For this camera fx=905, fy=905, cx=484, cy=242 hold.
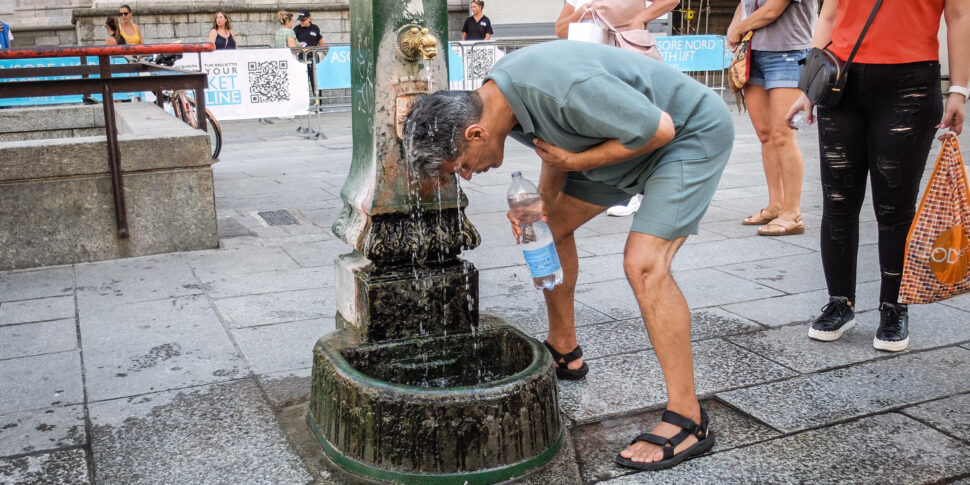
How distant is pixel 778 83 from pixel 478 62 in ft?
26.8

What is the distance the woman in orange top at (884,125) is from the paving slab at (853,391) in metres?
0.21

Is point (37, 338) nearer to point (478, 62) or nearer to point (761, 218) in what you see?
point (761, 218)

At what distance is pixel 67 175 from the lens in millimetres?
5324

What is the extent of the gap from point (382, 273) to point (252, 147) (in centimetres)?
840

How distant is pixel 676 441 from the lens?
296 centimetres

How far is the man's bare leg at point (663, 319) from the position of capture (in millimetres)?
2924

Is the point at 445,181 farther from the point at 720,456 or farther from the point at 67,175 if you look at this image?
the point at 67,175

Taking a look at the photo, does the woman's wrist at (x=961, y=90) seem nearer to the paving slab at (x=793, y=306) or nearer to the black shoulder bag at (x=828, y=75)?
the black shoulder bag at (x=828, y=75)

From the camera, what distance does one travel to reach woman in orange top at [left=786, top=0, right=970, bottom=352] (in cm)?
368

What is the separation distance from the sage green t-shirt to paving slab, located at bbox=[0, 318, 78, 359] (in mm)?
2379


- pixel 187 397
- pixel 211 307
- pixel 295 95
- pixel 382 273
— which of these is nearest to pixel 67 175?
pixel 211 307

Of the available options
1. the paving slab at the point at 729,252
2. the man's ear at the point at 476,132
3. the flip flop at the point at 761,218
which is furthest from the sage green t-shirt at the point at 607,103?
the flip flop at the point at 761,218

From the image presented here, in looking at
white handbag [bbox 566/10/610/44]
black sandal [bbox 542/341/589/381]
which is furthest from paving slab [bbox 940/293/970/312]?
white handbag [bbox 566/10/610/44]

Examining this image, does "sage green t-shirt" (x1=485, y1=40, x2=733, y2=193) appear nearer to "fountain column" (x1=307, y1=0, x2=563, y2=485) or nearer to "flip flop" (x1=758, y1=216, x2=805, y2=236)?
"fountain column" (x1=307, y1=0, x2=563, y2=485)
